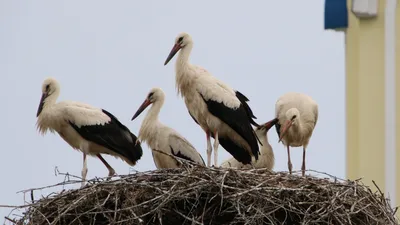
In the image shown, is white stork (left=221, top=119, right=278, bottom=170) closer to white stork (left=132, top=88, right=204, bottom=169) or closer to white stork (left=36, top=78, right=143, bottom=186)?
white stork (left=132, top=88, right=204, bottom=169)

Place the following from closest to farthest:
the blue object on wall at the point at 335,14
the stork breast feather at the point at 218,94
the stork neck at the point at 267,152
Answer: the stork breast feather at the point at 218,94 → the stork neck at the point at 267,152 → the blue object on wall at the point at 335,14

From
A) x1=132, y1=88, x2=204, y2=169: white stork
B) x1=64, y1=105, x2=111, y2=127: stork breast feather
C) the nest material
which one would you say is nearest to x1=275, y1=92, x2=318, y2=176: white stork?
→ x1=132, y1=88, x2=204, y2=169: white stork

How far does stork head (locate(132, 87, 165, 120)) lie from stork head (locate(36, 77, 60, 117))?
623mm

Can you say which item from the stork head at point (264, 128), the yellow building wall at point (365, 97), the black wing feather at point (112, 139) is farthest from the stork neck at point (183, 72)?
the yellow building wall at point (365, 97)

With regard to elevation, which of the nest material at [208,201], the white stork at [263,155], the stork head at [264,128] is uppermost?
the stork head at [264,128]

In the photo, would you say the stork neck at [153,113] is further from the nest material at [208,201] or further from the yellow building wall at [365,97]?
the yellow building wall at [365,97]

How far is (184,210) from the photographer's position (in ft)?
85.9

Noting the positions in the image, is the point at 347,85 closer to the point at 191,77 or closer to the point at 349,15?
the point at 349,15

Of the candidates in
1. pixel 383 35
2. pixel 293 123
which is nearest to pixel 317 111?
pixel 293 123

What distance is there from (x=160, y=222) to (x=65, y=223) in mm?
764

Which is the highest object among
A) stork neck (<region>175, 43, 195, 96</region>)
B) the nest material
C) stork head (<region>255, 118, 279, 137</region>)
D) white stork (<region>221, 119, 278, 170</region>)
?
stork neck (<region>175, 43, 195, 96</region>)

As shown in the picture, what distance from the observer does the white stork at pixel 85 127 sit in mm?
28750

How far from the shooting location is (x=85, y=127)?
28.8 meters

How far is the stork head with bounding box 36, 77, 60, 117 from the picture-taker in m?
28.9
